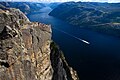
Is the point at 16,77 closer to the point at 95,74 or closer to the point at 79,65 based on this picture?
the point at 95,74

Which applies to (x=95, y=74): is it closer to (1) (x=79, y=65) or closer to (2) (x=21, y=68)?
(1) (x=79, y=65)

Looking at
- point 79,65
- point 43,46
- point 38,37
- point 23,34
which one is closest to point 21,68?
point 23,34

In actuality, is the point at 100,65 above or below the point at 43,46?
below

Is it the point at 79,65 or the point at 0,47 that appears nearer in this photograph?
the point at 0,47

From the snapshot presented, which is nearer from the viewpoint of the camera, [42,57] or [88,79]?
[42,57]

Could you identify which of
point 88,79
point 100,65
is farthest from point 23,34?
point 100,65

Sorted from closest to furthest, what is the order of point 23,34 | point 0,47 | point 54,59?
point 0,47, point 23,34, point 54,59

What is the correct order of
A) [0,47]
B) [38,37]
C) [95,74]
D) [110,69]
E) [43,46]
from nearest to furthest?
[0,47], [38,37], [43,46], [95,74], [110,69]

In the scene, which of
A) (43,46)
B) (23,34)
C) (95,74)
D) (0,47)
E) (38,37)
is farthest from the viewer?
(95,74)

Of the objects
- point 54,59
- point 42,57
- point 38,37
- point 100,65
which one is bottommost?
point 100,65
